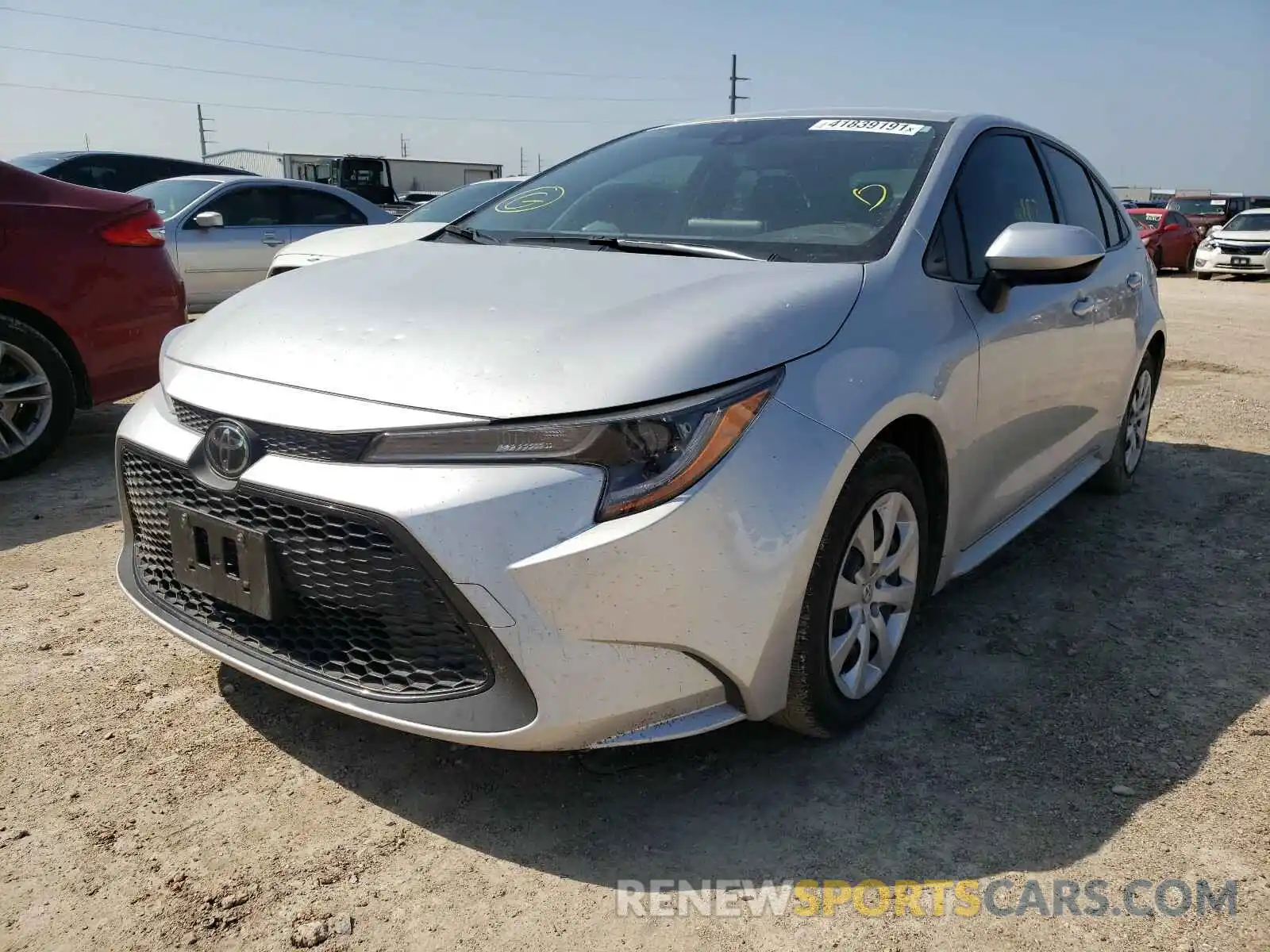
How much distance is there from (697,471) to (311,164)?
3173cm

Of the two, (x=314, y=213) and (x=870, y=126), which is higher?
(x=870, y=126)

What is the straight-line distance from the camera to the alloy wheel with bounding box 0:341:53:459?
14.6ft

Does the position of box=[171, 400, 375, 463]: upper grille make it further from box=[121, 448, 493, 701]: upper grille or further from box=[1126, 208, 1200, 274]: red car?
box=[1126, 208, 1200, 274]: red car

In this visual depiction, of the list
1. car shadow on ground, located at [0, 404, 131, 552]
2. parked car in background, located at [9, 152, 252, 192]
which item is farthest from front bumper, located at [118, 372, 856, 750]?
parked car in background, located at [9, 152, 252, 192]

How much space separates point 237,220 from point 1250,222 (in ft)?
60.8

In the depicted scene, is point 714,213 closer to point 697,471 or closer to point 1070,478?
point 697,471

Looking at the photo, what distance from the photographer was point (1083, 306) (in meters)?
3.49

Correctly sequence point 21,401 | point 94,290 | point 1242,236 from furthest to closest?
1. point 1242,236
2. point 94,290
3. point 21,401

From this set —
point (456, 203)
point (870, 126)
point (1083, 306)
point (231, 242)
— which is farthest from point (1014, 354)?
point (231, 242)

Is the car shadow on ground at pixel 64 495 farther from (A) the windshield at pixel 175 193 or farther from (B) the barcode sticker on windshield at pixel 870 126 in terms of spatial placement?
(A) the windshield at pixel 175 193

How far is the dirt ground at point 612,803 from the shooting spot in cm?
188

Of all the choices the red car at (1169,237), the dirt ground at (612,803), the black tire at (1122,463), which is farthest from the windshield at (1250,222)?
the dirt ground at (612,803)

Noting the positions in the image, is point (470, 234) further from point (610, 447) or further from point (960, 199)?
point (610, 447)

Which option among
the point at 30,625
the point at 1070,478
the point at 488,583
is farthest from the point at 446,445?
the point at 1070,478
